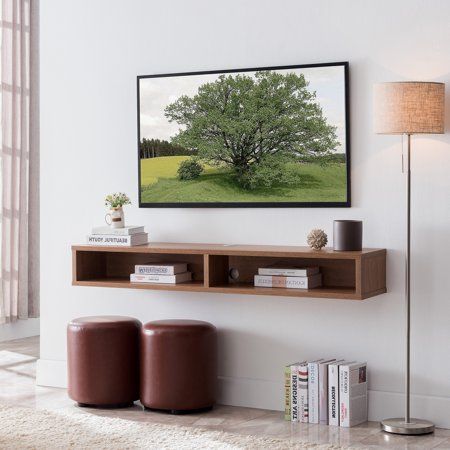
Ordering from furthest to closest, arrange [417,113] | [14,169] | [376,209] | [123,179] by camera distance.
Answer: [14,169] → [123,179] → [376,209] → [417,113]

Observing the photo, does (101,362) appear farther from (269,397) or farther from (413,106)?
(413,106)

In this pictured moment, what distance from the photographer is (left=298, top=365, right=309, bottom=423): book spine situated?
4566 millimetres

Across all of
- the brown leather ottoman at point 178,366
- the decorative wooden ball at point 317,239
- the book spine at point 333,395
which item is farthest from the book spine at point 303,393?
the decorative wooden ball at point 317,239

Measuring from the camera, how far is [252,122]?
15.9 ft

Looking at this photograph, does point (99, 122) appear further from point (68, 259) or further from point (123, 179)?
point (68, 259)

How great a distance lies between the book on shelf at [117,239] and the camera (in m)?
4.93

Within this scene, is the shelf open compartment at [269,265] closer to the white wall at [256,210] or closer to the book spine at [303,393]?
the white wall at [256,210]

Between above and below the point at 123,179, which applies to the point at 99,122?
above

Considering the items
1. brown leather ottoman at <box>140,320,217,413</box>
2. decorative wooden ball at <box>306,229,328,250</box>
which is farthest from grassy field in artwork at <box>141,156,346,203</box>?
brown leather ottoman at <box>140,320,217,413</box>

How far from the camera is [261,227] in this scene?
4887 millimetres

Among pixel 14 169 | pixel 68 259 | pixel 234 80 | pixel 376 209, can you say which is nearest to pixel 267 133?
pixel 234 80

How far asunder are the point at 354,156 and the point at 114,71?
150 cm

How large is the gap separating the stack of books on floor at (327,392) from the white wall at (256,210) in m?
0.14

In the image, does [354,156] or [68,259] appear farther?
[68,259]
